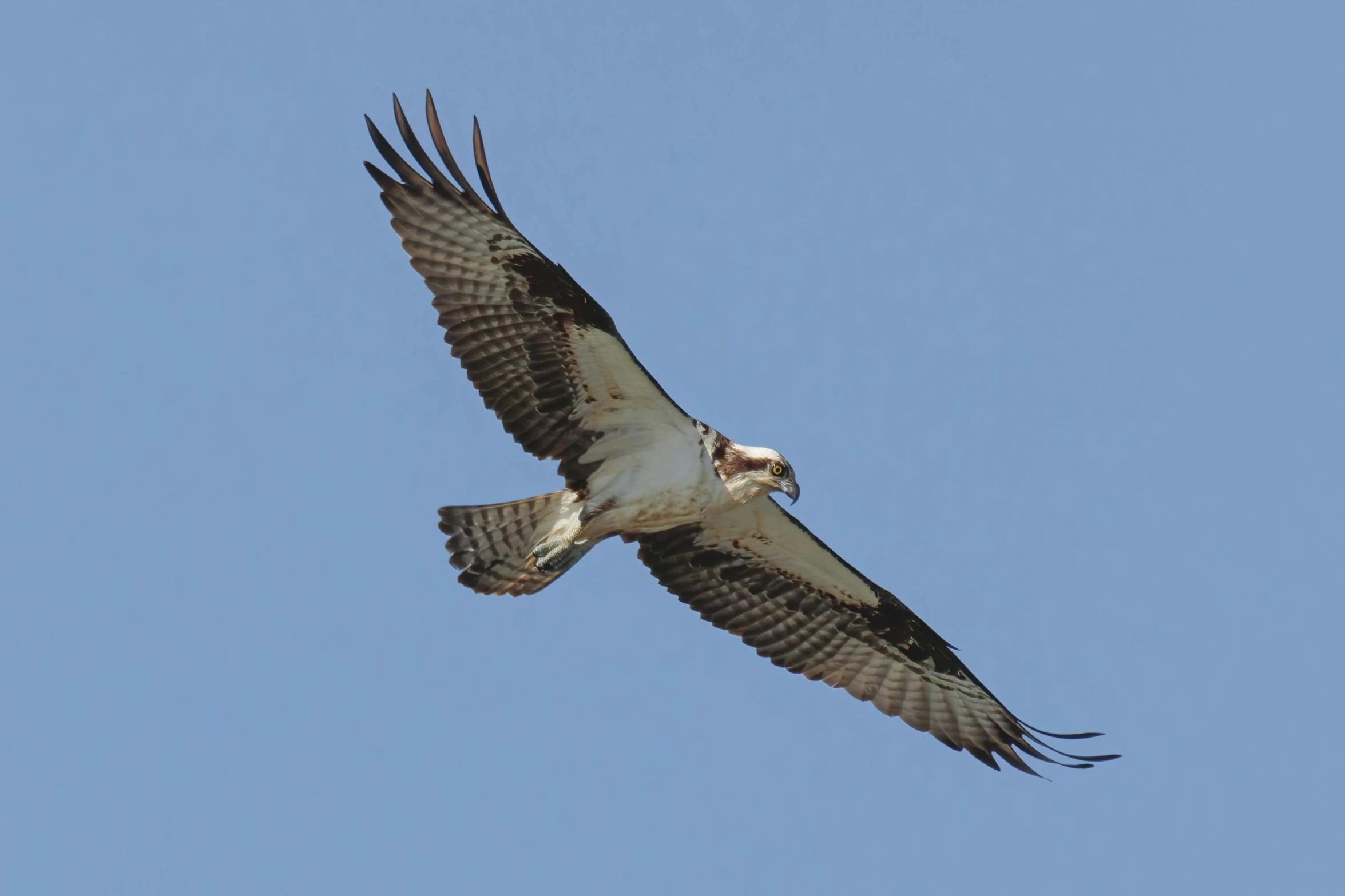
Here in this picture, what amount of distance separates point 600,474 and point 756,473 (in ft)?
3.49

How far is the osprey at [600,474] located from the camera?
1123 centimetres

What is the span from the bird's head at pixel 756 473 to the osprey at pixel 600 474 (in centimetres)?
1

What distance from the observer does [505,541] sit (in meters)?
11.9

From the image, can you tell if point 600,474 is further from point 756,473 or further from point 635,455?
point 756,473

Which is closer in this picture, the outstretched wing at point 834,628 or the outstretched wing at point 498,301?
the outstretched wing at point 498,301

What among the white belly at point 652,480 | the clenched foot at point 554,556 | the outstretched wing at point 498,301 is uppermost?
the outstretched wing at point 498,301

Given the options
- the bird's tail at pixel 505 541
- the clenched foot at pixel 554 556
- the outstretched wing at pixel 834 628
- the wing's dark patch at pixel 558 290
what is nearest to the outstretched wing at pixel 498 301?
the wing's dark patch at pixel 558 290

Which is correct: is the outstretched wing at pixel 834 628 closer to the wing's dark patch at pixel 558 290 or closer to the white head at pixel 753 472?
the white head at pixel 753 472

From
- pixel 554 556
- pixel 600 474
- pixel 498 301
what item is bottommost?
pixel 554 556

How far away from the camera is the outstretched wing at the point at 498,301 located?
11156 mm

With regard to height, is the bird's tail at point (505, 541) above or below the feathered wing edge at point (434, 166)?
below

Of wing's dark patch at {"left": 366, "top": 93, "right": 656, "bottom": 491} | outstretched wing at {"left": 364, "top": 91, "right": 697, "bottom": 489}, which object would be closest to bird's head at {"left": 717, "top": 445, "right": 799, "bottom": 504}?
outstretched wing at {"left": 364, "top": 91, "right": 697, "bottom": 489}

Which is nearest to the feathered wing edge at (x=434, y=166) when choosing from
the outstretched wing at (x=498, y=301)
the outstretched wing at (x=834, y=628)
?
the outstretched wing at (x=498, y=301)

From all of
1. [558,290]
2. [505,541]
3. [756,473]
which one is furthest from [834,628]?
[558,290]
